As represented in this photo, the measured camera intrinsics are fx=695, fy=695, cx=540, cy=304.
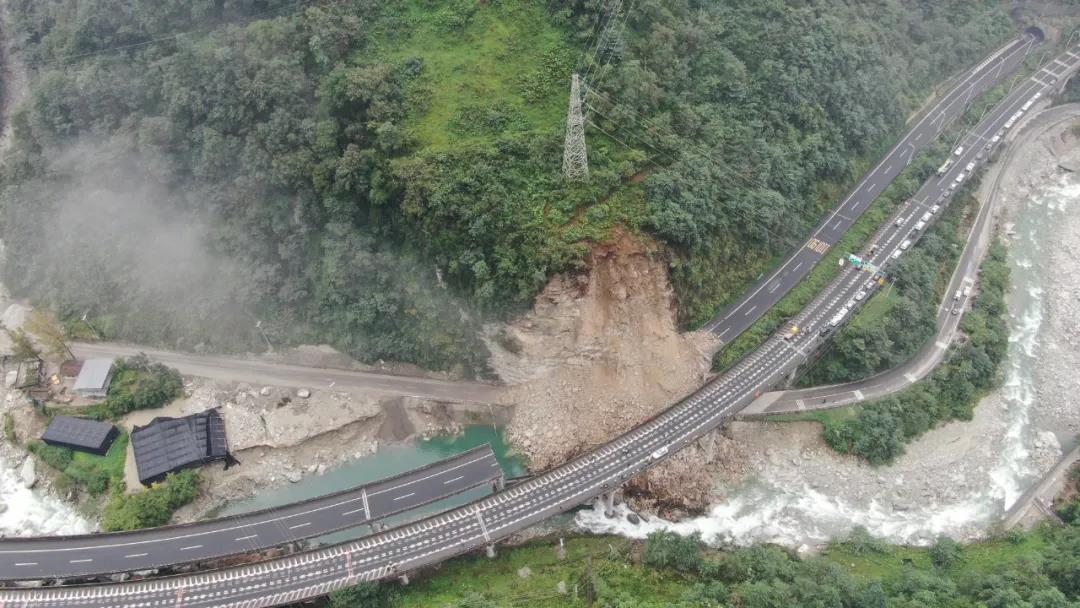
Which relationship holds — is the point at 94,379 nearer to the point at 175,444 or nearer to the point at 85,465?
the point at 85,465

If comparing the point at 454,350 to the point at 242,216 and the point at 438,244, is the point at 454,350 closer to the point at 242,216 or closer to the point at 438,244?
the point at 438,244

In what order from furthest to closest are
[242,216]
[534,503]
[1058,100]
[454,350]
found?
[1058,100] < [242,216] < [454,350] < [534,503]

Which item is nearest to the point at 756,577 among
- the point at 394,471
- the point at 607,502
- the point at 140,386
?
the point at 607,502

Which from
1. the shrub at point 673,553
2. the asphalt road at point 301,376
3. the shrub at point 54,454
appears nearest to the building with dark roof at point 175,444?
the shrub at point 54,454

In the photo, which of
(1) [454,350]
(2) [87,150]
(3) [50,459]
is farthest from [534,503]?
(2) [87,150]

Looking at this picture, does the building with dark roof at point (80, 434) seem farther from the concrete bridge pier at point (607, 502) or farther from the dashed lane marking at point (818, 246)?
the dashed lane marking at point (818, 246)

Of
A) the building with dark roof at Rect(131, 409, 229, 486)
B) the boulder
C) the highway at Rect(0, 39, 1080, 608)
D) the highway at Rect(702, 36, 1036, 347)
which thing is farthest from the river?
the boulder
